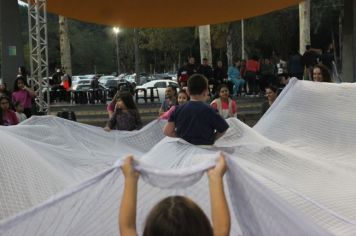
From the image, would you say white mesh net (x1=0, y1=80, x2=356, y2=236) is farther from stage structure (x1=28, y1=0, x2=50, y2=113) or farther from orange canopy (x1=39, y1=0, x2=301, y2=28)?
orange canopy (x1=39, y1=0, x2=301, y2=28)

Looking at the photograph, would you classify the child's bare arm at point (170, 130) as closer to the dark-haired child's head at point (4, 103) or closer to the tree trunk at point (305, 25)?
the dark-haired child's head at point (4, 103)

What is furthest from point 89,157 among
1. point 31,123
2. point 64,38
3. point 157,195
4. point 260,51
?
point 260,51

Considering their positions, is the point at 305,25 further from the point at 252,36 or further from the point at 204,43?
the point at 252,36

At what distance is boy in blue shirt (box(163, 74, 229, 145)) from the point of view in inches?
204

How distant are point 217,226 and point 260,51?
48000 millimetres

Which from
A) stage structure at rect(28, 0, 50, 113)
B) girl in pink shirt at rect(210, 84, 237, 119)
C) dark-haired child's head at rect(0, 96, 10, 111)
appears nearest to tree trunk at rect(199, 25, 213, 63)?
stage structure at rect(28, 0, 50, 113)

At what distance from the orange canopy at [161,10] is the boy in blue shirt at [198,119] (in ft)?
36.2

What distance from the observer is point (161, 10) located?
16.9 meters

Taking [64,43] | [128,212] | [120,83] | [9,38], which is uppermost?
[64,43]

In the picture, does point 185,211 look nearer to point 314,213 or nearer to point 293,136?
point 314,213

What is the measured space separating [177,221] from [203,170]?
Answer: 0.87 meters

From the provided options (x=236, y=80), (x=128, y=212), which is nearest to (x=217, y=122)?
(x=128, y=212)

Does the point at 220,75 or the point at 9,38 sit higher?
the point at 9,38

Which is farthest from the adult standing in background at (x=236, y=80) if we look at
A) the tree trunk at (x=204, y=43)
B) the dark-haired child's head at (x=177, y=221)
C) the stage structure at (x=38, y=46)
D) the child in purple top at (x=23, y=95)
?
the dark-haired child's head at (x=177, y=221)
